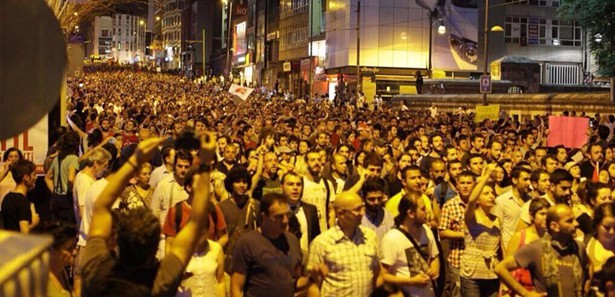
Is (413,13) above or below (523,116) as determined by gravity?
above

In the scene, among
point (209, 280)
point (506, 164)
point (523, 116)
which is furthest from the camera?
point (523, 116)

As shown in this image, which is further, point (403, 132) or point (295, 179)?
A: point (403, 132)

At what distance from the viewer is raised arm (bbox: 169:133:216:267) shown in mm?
3844

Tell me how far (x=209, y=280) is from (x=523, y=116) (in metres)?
25.1

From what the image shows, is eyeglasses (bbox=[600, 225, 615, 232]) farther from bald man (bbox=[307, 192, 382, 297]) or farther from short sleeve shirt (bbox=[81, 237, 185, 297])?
short sleeve shirt (bbox=[81, 237, 185, 297])

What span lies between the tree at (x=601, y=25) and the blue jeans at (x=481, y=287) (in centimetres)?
3187

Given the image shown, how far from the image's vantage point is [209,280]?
5801 mm

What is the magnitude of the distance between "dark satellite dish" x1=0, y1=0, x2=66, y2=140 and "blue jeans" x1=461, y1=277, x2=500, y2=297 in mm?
5218

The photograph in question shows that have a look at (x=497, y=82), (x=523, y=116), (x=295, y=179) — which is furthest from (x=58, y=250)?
(x=497, y=82)

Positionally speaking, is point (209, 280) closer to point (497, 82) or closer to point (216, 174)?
point (216, 174)

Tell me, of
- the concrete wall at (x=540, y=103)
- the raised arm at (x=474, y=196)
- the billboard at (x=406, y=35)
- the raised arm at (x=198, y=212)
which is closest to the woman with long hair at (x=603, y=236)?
the raised arm at (x=474, y=196)

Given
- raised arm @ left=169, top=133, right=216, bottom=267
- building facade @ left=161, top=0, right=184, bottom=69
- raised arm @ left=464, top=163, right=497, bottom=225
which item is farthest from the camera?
building facade @ left=161, top=0, right=184, bottom=69

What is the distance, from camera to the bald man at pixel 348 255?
5.76 metres

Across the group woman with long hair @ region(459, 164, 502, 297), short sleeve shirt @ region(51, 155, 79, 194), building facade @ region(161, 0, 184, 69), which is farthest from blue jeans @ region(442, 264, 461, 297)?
building facade @ region(161, 0, 184, 69)
